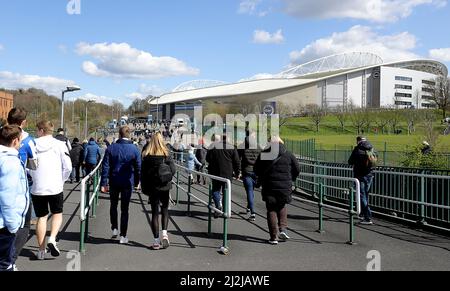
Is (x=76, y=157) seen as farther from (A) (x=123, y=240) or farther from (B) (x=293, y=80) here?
(B) (x=293, y=80)

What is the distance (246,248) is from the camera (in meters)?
7.42

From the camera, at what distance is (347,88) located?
13350cm

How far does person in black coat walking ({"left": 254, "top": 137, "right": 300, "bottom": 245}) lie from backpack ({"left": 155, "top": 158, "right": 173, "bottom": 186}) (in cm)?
161

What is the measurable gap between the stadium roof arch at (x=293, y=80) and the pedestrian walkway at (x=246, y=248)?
127 metres

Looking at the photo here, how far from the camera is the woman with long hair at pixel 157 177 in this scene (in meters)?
7.26

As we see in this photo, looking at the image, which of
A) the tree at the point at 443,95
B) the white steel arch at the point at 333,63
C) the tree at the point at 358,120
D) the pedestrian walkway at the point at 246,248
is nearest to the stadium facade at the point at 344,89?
the white steel arch at the point at 333,63

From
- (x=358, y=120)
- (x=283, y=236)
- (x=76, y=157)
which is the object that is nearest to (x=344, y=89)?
(x=358, y=120)

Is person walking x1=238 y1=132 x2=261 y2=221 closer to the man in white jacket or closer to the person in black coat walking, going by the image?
the person in black coat walking

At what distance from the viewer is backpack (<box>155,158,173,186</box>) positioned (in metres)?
7.25

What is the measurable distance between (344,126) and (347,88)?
56.3 metres

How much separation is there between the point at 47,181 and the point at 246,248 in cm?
306

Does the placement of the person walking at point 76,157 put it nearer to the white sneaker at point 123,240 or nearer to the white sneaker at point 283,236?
the white sneaker at point 123,240

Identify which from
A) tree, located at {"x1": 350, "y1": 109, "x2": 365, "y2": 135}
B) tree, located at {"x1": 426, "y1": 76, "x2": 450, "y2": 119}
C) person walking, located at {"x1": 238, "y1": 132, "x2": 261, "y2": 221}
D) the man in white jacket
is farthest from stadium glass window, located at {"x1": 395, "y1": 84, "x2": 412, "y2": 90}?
the man in white jacket
